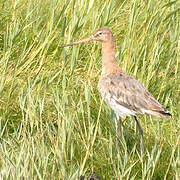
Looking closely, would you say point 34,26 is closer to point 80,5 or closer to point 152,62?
point 80,5

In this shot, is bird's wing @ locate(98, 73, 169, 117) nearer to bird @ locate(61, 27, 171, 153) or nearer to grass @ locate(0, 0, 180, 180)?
bird @ locate(61, 27, 171, 153)

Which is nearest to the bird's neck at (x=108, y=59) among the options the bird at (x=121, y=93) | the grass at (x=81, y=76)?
the bird at (x=121, y=93)

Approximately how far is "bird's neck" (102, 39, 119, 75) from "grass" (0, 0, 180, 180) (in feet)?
0.58

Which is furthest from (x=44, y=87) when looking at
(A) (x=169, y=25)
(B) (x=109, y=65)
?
(A) (x=169, y=25)

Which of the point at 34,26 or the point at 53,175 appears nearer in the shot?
the point at 53,175

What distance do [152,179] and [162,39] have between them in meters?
1.75

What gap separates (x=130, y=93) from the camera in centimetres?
521

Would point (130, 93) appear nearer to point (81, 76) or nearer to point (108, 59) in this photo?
point (108, 59)

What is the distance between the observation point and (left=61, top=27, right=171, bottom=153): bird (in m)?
5.01

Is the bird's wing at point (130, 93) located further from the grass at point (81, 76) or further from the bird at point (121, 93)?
the grass at point (81, 76)

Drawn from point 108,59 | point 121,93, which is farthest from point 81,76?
point 121,93

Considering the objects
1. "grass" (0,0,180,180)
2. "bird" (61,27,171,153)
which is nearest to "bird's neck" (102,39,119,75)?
"bird" (61,27,171,153)

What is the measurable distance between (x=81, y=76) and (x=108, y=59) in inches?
16.8

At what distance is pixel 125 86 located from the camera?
5246 millimetres
